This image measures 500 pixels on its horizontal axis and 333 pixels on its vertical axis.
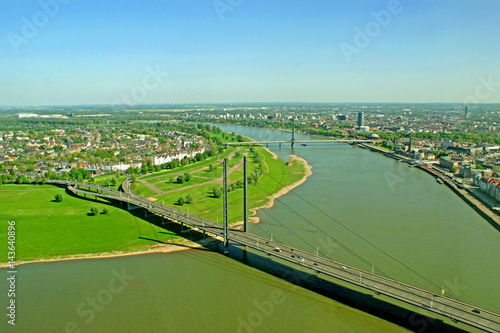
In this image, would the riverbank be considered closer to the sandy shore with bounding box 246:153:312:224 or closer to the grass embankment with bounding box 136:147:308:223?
the sandy shore with bounding box 246:153:312:224

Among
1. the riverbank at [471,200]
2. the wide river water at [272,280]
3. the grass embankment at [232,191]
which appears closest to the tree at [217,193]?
the grass embankment at [232,191]

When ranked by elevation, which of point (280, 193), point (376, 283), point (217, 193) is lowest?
point (280, 193)

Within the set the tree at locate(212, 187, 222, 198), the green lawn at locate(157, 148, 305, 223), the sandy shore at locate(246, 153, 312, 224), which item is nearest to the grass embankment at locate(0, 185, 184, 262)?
the green lawn at locate(157, 148, 305, 223)

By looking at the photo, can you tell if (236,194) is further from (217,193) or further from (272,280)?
(272,280)

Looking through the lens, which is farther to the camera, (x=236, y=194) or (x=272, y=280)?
(x=236, y=194)

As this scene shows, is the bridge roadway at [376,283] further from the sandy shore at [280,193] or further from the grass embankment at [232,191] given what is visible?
the grass embankment at [232,191]

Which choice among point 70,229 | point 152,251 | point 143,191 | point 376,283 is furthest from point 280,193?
point 376,283
